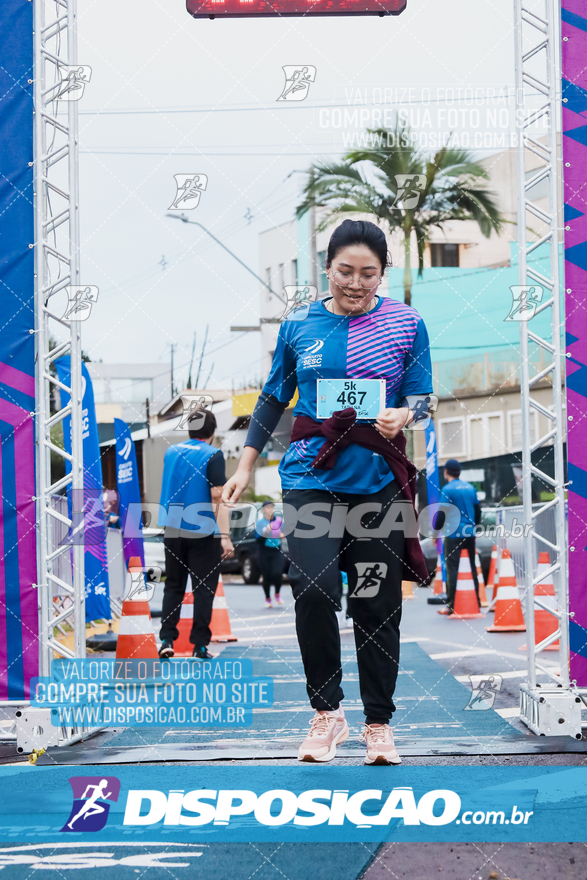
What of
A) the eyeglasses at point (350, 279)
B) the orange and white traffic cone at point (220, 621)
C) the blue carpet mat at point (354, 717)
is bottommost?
the orange and white traffic cone at point (220, 621)

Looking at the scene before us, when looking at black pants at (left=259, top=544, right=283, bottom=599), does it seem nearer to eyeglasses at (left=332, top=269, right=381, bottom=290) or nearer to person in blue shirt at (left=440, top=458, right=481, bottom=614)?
person in blue shirt at (left=440, top=458, right=481, bottom=614)

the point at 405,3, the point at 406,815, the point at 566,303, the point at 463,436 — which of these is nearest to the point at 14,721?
the point at 406,815

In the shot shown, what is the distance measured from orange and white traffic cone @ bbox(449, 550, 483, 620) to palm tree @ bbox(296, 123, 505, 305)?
579 centimetres

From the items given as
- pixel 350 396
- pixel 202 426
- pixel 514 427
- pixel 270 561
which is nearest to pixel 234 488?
pixel 350 396

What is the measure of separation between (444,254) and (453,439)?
7918 millimetres

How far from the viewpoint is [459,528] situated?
32.8 ft

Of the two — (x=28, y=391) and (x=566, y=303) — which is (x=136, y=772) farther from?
(x=566, y=303)

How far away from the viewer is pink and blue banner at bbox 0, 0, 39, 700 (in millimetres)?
4230

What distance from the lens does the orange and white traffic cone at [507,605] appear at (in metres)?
8.61

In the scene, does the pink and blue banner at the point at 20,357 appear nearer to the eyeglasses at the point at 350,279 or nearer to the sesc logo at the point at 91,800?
the sesc logo at the point at 91,800

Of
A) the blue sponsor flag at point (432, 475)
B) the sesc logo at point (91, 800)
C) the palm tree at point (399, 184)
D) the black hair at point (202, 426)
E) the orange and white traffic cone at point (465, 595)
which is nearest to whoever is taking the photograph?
the sesc logo at point (91, 800)

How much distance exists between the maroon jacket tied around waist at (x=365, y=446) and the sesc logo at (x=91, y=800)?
119 centimetres

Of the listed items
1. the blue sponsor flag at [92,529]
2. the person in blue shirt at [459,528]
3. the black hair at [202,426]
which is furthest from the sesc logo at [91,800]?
the person in blue shirt at [459,528]

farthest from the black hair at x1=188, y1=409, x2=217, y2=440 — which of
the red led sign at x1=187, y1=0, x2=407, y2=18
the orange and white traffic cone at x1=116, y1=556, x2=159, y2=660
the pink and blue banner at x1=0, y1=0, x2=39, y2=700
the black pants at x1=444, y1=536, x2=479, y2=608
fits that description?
the black pants at x1=444, y1=536, x2=479, y2=608
